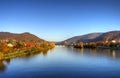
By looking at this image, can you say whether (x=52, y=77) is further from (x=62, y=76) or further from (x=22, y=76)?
(x=22, y=76)

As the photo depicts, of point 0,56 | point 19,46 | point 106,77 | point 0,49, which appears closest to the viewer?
point 106,77

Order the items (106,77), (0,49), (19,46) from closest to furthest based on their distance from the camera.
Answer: (106,77), (0,49), (19,46)

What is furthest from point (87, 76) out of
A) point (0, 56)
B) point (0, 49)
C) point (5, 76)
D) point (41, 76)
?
point (0, 49)

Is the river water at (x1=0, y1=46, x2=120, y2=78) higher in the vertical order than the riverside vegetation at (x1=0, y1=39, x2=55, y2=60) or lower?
lower

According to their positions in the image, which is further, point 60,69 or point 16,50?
point 16,50

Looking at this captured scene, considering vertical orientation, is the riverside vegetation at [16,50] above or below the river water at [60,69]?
above

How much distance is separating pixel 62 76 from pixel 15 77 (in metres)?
3.34

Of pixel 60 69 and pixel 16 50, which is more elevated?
pixel 16 50

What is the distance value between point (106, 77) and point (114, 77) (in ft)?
1.82

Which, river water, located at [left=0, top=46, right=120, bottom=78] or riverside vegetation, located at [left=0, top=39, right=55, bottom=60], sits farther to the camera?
riverside vegetation, located at [left=0, top=39, right=55, bottom=60]

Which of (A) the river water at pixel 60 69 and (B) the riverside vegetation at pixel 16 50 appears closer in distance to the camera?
(A) the river water at pixel 60 69

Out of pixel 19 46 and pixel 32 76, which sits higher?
pixel 19 46

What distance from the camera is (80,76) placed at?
1195 cm

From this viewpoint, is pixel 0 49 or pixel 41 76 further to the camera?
pixel 0 49
